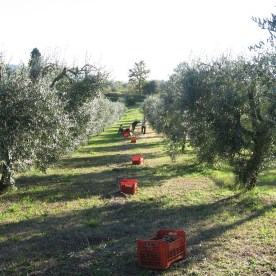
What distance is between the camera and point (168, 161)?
1112 inches

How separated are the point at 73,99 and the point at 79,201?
20.6ft

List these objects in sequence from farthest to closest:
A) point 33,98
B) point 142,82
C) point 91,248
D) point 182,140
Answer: point 142,82 < point 182,140 < point 33,98 < point 91,248

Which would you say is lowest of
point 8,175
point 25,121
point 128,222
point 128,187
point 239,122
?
point 128,222

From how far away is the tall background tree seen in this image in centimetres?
14925

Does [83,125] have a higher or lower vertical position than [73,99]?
lower

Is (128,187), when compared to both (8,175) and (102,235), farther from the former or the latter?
(102,235)

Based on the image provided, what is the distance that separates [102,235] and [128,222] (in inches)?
62.2

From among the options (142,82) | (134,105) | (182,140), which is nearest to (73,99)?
(182,140)

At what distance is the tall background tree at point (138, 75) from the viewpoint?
14925cm

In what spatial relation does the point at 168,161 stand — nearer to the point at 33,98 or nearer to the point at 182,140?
the point at 182,140

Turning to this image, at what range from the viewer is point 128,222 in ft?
41.1

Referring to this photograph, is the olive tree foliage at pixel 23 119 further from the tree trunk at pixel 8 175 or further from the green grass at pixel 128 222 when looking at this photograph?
the green grass at pixel 128 222

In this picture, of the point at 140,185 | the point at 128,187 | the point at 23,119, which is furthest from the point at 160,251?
the point at 140,185

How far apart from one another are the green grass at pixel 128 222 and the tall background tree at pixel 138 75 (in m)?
129
